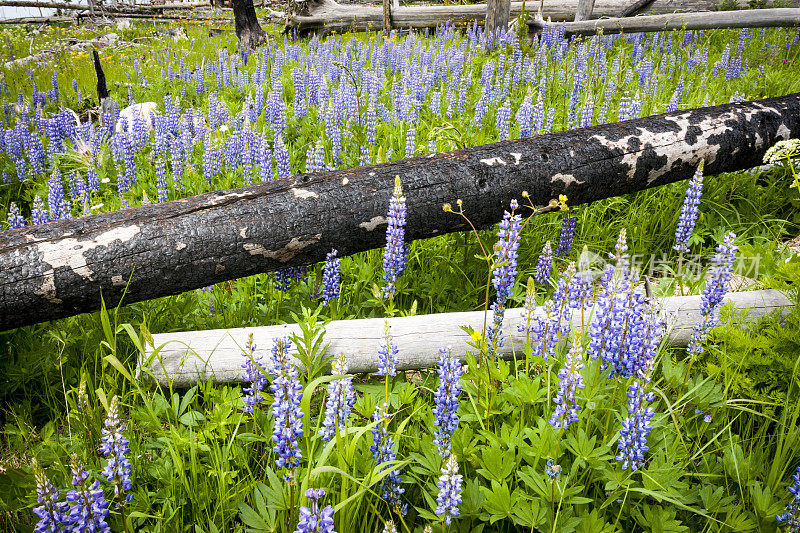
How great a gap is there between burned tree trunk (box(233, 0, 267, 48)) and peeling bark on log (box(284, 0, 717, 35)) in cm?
142

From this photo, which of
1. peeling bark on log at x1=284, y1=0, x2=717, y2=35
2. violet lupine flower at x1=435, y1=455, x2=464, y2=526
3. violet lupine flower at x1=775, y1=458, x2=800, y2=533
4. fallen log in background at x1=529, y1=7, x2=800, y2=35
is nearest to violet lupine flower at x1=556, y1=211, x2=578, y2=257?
violet lupine flower at x1=775, y1=458, x2=800, y2=533

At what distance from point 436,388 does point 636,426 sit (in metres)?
1.09

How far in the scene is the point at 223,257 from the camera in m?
2.92

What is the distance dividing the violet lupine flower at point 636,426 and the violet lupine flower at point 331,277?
1.83 m

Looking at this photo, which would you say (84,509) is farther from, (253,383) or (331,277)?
(331,277)

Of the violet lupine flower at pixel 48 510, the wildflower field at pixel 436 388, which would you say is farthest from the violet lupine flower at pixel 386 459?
the violet lupine flower at pixel 48 510

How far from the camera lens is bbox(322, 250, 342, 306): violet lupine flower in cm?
309

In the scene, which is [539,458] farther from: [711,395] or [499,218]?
[499,218]

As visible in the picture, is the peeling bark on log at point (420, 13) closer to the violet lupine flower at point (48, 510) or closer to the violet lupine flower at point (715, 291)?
the violet lupine flower at point (715, 291)

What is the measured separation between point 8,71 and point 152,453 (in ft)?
34.8

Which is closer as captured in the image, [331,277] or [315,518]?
[315,518]

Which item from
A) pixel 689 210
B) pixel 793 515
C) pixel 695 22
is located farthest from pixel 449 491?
pixel 695 22

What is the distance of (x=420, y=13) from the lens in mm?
12102

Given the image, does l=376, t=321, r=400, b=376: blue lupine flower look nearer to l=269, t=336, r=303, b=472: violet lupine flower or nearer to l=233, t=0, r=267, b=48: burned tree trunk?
l=269, t=336, r=303, b=472: violet lupine flower
